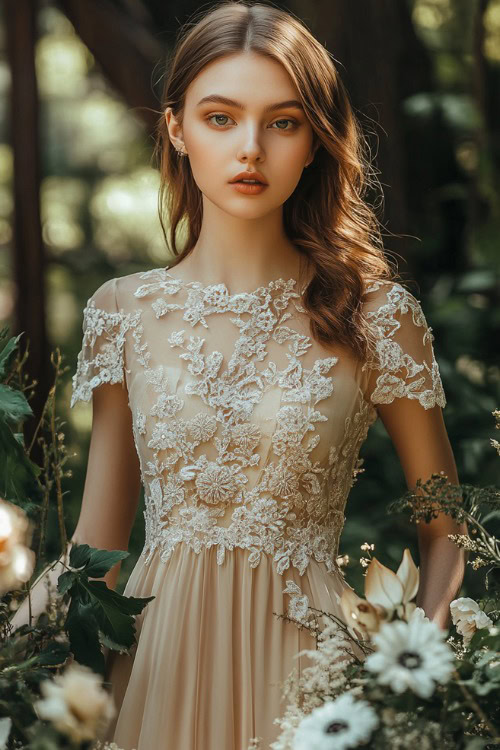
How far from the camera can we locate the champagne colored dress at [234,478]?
198 cm

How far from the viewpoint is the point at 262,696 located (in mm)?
1962

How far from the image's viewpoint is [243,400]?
2115mm

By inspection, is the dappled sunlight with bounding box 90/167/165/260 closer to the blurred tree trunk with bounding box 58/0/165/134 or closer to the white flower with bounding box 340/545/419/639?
the blurred tree trunk with bounding box 58/0/165/134

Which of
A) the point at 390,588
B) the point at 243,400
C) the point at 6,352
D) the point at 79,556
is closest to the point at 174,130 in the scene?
the point at 243,400

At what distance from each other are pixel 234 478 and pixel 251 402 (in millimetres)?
155

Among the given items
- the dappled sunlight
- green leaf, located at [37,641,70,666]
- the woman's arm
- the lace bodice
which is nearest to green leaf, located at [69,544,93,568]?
green leaf, located at [37,641,70,666]

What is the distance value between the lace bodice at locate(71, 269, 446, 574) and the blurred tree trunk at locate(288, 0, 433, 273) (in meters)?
1.80

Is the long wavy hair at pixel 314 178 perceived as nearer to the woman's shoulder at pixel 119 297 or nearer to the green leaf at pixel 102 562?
the woman's shoulder at pixel 119 297

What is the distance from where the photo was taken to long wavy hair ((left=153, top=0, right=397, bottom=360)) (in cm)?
→ 216

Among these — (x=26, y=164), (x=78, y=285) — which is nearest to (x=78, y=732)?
(x=26, y=164)

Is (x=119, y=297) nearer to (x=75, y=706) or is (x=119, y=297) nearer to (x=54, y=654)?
(x=54, y=654)

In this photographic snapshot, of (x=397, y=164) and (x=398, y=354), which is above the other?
(x=397, y=164)

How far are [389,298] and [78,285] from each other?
660 cm

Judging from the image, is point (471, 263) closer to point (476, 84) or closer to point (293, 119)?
point (476, 84)
